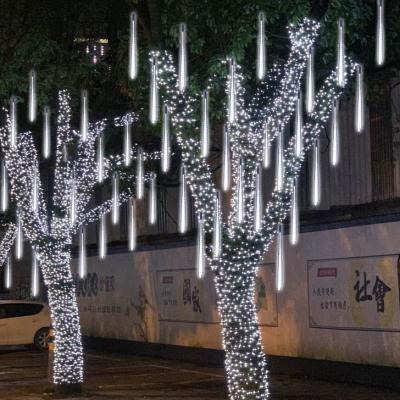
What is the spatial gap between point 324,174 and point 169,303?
6.56m

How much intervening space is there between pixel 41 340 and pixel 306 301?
11.1 metres

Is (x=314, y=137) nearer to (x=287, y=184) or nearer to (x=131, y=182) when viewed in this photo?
(x=287, y=184)

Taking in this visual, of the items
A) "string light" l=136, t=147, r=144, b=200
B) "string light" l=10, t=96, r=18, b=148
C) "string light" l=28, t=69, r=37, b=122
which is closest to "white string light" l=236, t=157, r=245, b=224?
"string light" l=28, t=69, r=37, b=122

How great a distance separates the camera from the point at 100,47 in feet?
61.1

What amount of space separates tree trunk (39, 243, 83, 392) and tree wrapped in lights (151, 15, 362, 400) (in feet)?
17.9

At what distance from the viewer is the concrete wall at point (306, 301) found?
56.1 feet

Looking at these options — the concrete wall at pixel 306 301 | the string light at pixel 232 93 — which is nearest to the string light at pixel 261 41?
the string light at pixel 232 93

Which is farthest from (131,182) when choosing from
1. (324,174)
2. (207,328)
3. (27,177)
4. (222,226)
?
(222,226)

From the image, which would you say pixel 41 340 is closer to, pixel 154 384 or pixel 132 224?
pixel 132 224

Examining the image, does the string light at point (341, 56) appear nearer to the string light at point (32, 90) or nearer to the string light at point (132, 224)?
the string light at point (32, 90)

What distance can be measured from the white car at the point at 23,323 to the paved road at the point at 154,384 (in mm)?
3060

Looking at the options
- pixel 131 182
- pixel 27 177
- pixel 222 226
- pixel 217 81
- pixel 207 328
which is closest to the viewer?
pixel 222 226

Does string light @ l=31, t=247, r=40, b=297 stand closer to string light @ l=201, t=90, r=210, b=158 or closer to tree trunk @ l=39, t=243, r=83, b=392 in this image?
tree trunk @ l=39, t=243, r=83, b=392


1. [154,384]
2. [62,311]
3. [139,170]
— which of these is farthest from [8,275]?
[62,311]
